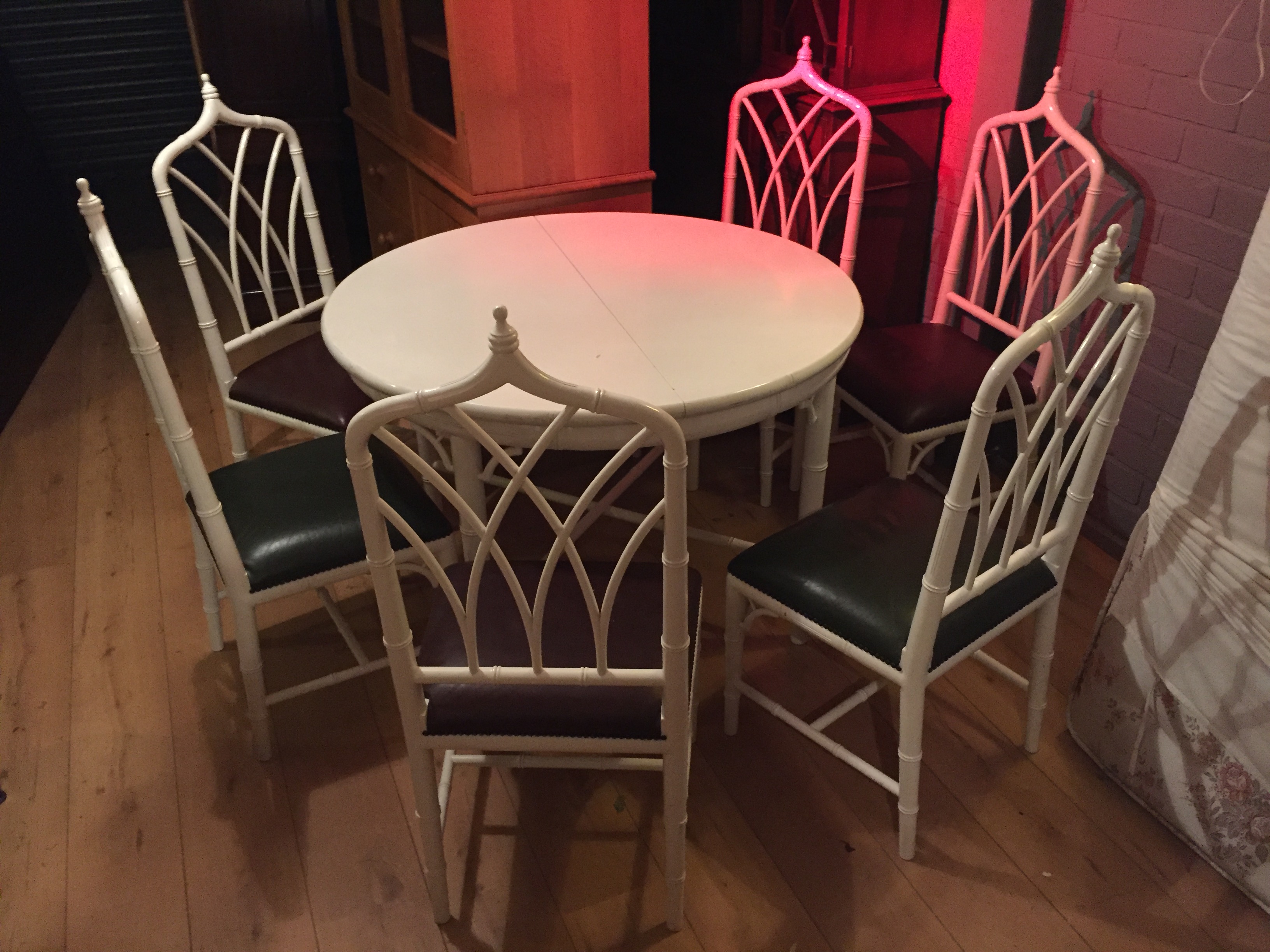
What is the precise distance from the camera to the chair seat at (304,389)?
6.33ft

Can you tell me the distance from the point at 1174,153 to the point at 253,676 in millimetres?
1905

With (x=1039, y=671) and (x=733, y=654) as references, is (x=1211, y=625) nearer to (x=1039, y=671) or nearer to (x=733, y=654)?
(x=1039, y=671)

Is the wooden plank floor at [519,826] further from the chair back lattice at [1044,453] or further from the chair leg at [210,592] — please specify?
the chair back lattice at [1044,453]

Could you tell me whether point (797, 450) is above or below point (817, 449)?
below

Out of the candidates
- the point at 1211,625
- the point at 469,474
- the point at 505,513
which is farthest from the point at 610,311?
the point at 1211,625

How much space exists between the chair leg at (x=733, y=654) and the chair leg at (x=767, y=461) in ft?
2.21

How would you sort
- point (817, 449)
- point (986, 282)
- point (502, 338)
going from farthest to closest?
point (986, 282) < point (817, 449) < point (502, 338)

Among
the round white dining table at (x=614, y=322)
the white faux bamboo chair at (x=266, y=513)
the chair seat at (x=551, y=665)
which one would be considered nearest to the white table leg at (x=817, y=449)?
the round white dining table at (x=614, y=322)

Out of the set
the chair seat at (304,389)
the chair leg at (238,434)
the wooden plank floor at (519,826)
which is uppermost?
the chair seat at (304,389)

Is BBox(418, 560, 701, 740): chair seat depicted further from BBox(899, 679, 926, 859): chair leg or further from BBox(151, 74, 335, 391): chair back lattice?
BBox(151, 74, 335, 391): chair back lattice

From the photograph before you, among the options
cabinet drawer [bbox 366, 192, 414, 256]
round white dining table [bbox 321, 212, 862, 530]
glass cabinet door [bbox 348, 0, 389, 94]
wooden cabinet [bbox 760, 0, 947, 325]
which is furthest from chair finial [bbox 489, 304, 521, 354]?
glass cabinet door [bbox 348, 0, 389, 94]

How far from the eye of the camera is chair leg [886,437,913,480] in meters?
1.93

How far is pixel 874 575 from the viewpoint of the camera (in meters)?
1.47

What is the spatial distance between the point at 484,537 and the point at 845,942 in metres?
0.85
